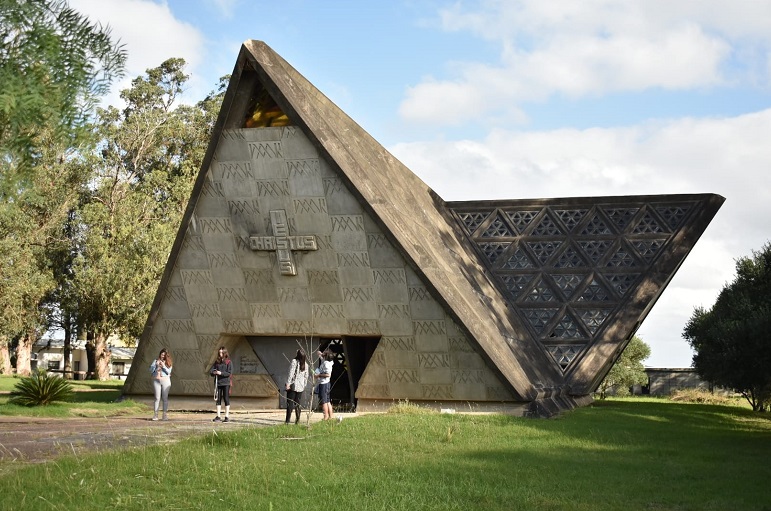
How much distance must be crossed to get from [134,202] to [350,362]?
2484 cm

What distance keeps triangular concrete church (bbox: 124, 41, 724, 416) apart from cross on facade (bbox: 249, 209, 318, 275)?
0.03 m

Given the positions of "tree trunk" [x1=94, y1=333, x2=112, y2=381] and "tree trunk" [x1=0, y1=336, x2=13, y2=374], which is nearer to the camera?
"tree trunk" [x1=94, y1=333, x2=112, y2=381]

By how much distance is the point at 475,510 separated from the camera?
10578 millimetres

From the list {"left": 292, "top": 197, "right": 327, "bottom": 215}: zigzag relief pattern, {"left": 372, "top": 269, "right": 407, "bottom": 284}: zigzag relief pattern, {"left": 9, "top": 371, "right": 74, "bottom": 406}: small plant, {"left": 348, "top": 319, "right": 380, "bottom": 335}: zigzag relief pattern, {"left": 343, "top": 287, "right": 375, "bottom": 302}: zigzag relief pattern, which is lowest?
{"left": 9, "top": 371, "right": 74, "bottom": 406}: small plant

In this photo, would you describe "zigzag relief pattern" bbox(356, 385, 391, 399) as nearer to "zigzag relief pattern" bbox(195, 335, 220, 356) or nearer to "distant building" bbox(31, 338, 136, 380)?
"zigzag relief pattern" bbox(195, 335, 220, 356)

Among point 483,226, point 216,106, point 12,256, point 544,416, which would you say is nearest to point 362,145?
point 483,226

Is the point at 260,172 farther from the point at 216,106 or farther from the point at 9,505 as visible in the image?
the point at 216,106

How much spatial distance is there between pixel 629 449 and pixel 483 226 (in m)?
15.4

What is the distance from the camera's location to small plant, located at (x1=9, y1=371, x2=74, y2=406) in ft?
77.8

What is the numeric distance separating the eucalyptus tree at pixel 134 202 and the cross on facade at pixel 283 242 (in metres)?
21.2

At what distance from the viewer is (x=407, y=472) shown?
12766 mm

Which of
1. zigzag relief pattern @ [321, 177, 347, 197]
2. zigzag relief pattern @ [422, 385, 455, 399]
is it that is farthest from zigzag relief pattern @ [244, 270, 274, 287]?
zigzag relief pattern @ [422, 385, 455, 399]

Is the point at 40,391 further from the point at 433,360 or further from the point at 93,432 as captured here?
the point at 433,360

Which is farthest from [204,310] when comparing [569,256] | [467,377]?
[569,256]
